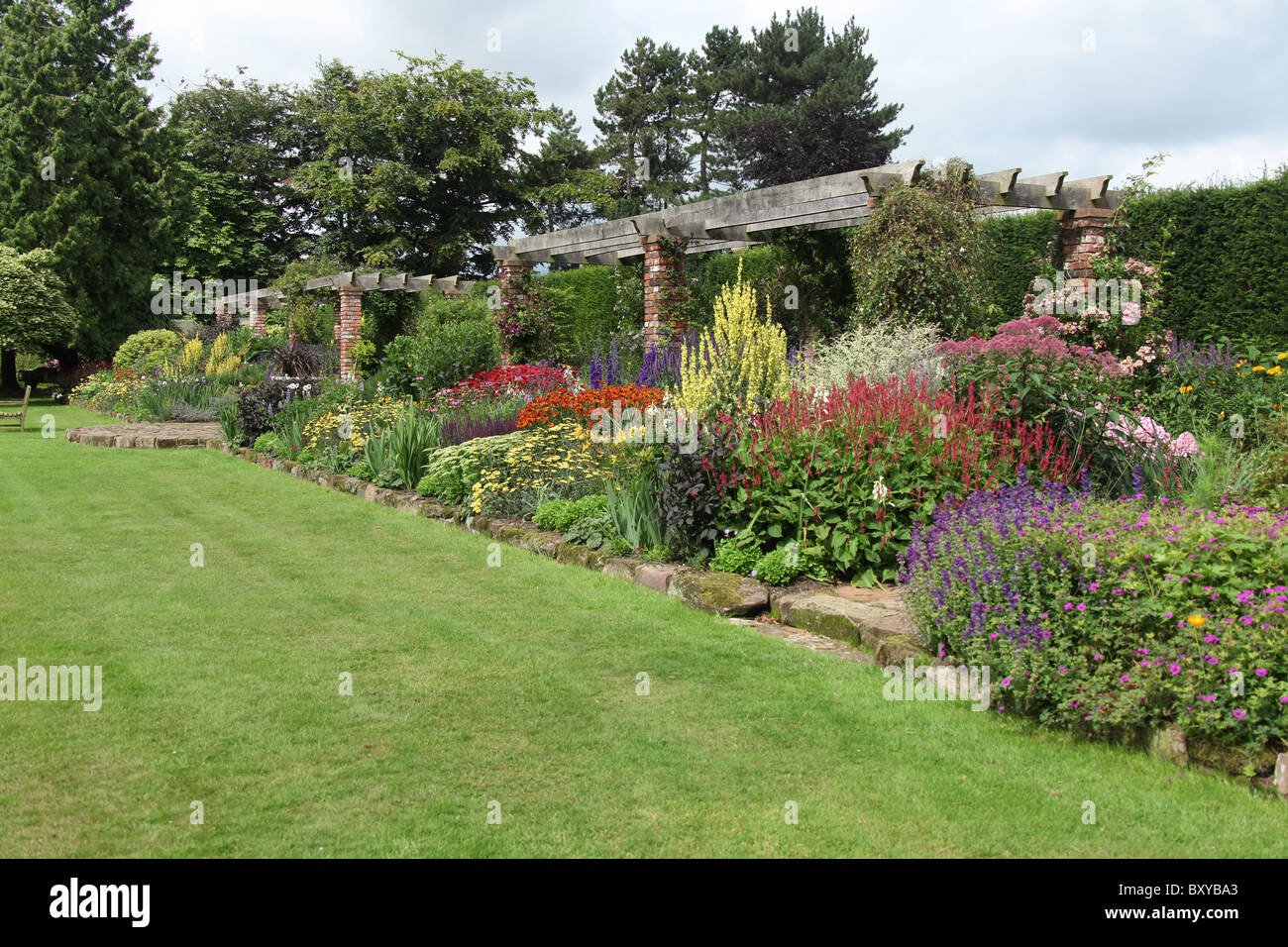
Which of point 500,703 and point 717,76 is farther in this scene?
point 717,76

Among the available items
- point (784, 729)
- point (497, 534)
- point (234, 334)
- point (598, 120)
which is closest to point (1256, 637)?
point (784, 729)

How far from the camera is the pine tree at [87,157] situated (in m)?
24.3

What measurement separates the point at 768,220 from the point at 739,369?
5330 millimetres

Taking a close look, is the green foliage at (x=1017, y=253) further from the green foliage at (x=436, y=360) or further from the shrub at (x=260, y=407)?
the shrub at (x=260, y=407)

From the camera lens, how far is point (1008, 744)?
3441mm

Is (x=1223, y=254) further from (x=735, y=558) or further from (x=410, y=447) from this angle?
(x=410, y=447)

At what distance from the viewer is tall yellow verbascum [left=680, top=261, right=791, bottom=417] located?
657 cm

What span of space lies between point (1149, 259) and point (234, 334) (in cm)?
1766

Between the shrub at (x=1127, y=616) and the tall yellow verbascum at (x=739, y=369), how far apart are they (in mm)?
2727

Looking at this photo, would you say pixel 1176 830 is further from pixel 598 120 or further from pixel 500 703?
pixel 598 120

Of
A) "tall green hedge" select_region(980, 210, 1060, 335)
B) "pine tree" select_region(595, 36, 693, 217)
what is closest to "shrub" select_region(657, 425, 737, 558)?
"tall green hedge" select_region(980, 210, 1060, 335)

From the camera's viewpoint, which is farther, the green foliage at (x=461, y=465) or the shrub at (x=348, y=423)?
the shrub at (x=348, y=423)

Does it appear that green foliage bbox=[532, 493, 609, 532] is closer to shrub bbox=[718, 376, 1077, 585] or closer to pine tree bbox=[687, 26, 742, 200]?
shrub bbox=[718, 376, 1077, 585]

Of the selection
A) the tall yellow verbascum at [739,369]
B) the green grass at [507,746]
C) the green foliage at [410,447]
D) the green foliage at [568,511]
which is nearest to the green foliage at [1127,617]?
the green grass at [507,746]
